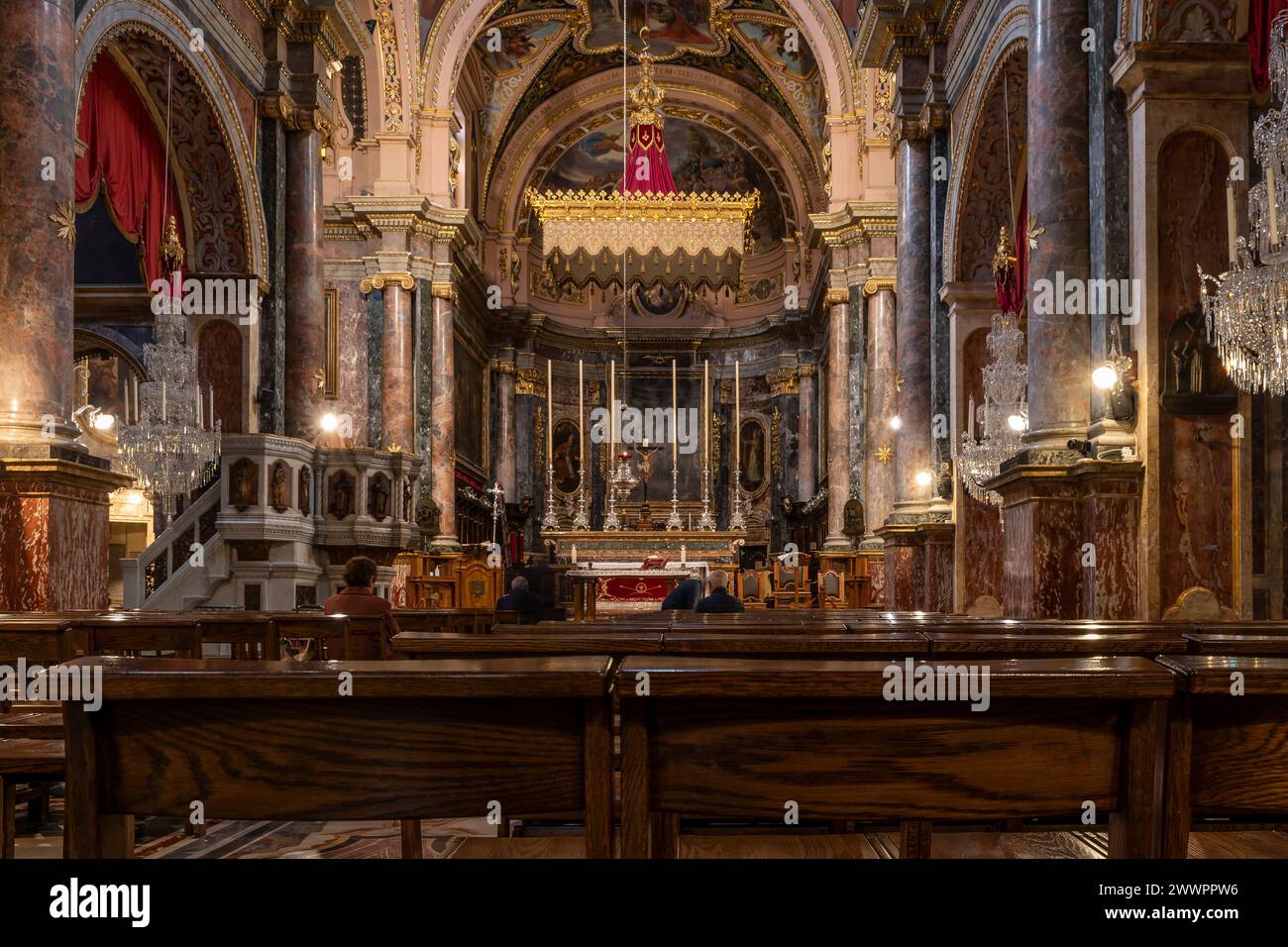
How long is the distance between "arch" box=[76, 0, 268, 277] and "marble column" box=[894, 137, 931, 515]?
291 inches

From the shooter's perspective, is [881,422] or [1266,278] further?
[881,422]

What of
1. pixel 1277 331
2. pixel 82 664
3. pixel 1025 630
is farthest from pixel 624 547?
pixel 82 664

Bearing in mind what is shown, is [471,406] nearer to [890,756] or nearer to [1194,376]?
[1194,376]

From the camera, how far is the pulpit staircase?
436 inches

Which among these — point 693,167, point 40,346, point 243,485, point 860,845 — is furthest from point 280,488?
point 693,167

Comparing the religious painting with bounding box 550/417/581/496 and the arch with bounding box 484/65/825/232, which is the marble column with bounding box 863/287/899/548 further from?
the religious painting with bounding box 550/417/581/496

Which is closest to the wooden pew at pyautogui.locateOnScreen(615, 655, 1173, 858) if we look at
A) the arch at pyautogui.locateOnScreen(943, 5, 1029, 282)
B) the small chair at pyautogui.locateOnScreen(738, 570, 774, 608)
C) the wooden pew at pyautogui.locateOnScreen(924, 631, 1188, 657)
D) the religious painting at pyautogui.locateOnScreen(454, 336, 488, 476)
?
the wooden pew at pyautogui.locateOnScreen(924, 631, 1188, 657)

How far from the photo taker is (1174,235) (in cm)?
759

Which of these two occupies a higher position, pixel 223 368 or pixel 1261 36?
pixel 1261 36

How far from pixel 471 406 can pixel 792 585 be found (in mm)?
8801

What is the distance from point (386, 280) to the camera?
1914 cm

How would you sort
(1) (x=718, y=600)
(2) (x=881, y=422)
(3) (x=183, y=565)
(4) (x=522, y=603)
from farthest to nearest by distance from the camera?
(2) (x=881, y=422)
(3) (x=183, y=565)
(4) (x=522, y=603)
(1) (x=718, y=600)
